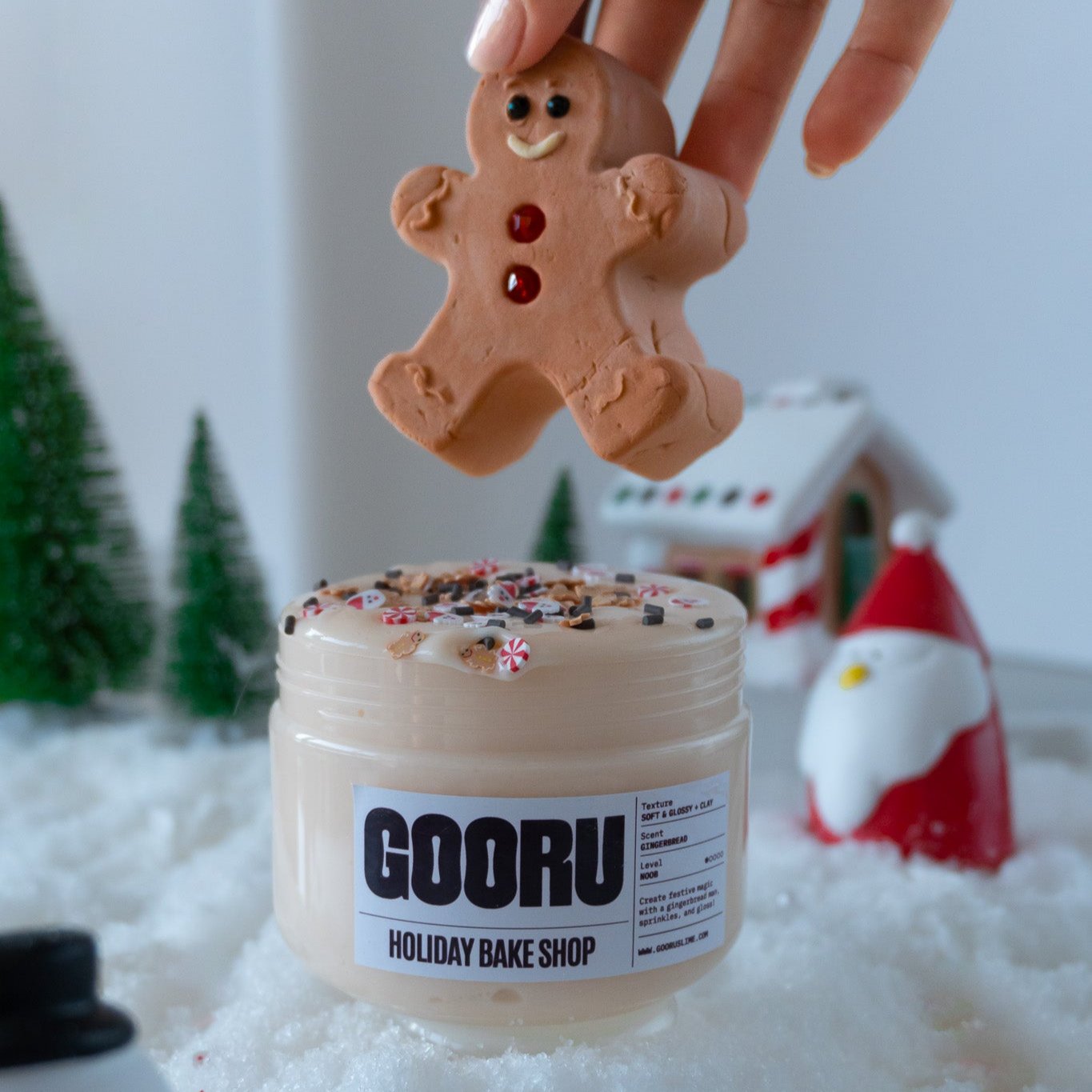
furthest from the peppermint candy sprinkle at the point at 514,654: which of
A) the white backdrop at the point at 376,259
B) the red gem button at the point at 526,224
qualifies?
the white backdrop at the point at 376,259

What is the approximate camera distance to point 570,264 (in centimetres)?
61

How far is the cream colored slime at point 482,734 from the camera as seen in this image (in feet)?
1.79

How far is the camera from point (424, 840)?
1.82ft

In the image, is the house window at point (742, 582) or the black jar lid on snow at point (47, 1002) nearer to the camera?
the black jar lid on snow at point (47, 1002)

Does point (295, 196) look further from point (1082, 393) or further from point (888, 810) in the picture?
point (888, 810)

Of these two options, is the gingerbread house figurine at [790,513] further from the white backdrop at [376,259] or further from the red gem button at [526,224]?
the red gem button at [526,224]

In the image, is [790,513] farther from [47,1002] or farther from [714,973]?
[47,1002]

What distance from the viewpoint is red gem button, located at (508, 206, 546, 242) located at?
617 mm

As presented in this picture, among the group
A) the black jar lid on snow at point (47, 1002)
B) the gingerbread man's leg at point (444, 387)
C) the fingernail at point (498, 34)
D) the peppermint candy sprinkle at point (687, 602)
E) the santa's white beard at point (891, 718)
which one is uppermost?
the fingernail at point (498, 34)

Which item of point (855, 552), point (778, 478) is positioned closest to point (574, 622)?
point (778, 478)

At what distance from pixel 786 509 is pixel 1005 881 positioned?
1.89 feet

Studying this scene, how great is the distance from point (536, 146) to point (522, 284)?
0.23 feet

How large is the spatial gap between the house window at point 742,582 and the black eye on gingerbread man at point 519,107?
94cm

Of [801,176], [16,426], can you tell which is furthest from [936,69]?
[16,426]
